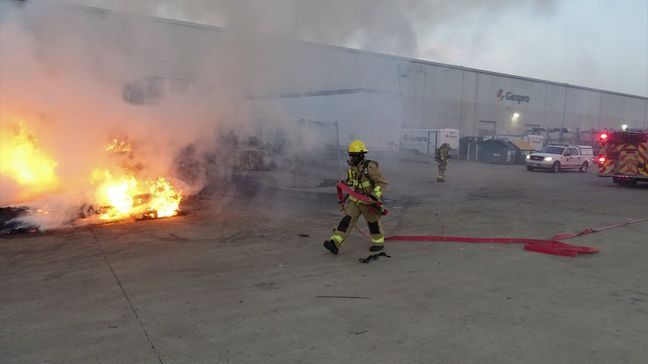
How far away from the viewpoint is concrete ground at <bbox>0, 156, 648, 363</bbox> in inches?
119

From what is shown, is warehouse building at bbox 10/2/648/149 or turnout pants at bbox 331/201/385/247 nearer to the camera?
turnout pants at bbox 331/201/385/247

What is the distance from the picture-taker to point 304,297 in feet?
13.2

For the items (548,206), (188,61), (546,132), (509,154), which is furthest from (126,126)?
(546,132)

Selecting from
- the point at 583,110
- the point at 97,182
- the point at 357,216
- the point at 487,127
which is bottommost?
the point at 357,216

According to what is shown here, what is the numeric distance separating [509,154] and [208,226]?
24949 millimetres

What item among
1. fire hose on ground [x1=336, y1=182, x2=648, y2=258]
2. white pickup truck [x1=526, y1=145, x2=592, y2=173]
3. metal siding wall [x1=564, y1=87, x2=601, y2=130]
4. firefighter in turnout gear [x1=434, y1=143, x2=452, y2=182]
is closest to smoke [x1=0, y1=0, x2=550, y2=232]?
fire hose on ground [x1=336, y1=182, x2=648, y2=258]

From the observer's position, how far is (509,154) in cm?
2811

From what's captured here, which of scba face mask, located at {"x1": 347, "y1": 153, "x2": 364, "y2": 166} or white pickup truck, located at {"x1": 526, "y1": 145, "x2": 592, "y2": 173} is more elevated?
scba face mask, located at {"x1": 347, "y1": 153, "x2": 364, "y2": 166}

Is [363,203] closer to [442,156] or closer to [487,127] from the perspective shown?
[442,156]

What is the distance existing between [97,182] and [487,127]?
35.0m

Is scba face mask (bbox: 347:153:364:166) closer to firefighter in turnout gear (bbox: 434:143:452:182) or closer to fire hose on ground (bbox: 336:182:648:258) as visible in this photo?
fire hose on ground (bbox: 336:182:648:258)

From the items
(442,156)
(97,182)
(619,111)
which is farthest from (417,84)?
(619,111)

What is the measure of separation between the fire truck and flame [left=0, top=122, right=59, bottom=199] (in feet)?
52.7

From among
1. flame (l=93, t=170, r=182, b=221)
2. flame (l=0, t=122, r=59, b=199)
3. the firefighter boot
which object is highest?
flame (l=0, t=122, r=59, b=199)
